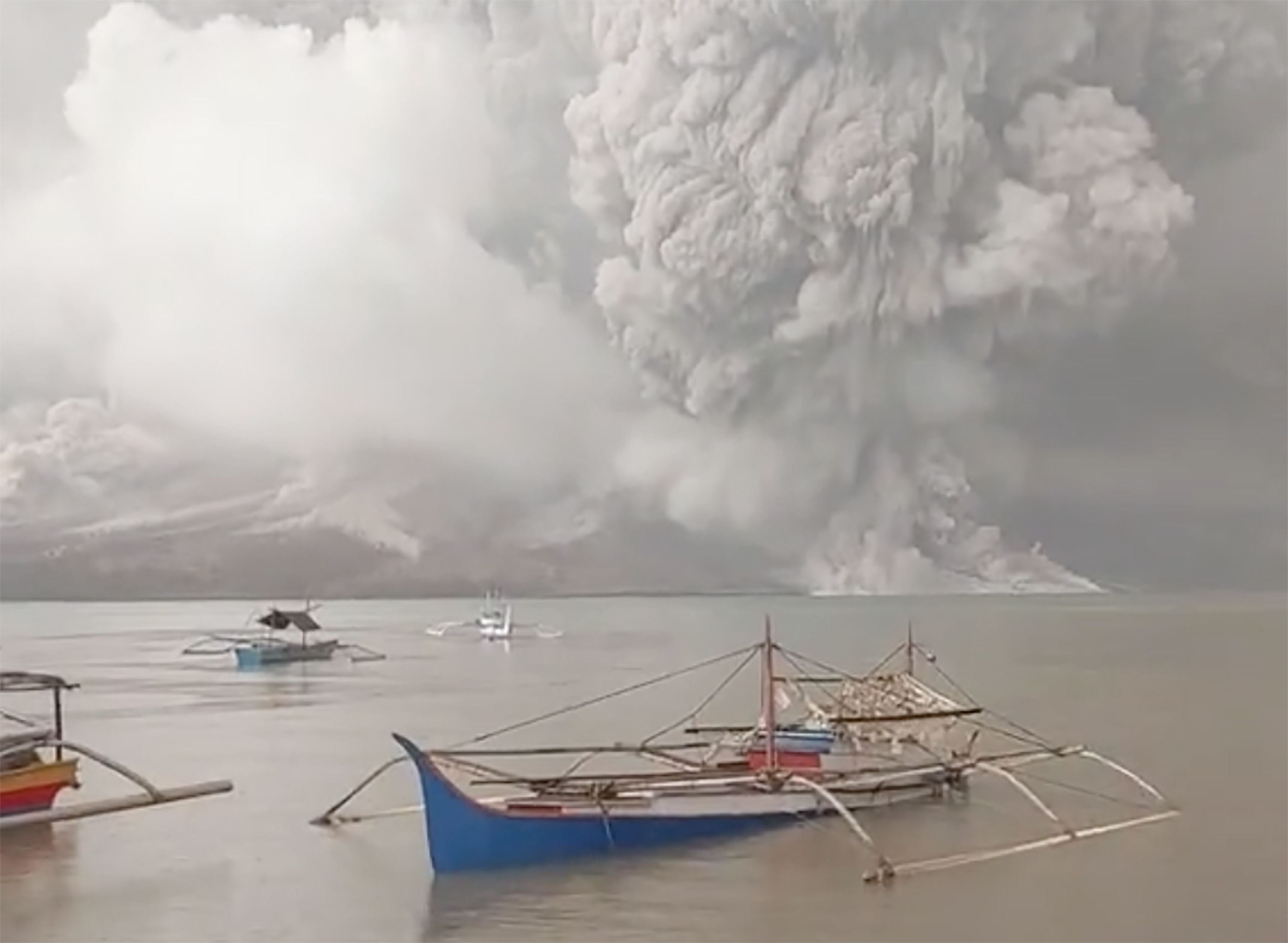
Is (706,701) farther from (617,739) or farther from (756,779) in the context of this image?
(756,779)

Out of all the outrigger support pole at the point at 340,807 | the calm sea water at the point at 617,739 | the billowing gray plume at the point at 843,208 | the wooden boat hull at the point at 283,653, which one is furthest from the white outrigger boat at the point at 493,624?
the outrigger support pole at the point at 340,807

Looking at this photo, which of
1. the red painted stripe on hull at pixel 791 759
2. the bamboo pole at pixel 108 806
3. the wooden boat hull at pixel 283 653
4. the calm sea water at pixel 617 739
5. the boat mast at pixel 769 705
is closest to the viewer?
the calm sea water at pixel 617 739

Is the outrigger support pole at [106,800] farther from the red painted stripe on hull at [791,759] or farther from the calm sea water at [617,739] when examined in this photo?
the red painted stripe on hull at [791,759]

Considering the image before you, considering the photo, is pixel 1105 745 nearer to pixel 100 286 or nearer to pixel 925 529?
pixel 925 529

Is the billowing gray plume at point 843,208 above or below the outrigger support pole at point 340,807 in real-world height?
above

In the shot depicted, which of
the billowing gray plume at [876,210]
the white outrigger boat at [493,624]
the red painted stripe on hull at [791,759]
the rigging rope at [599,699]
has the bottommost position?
the red painted stripe on hull at [791,759]

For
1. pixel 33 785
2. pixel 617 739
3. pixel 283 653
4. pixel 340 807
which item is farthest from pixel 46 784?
pixel 283 653
